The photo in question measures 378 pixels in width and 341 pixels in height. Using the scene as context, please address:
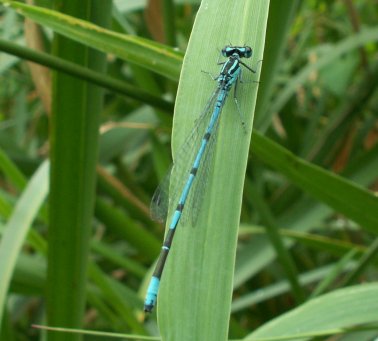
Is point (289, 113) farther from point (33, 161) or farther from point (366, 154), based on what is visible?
point (33, 161)

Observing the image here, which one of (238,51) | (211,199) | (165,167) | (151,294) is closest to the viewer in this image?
(211,199)

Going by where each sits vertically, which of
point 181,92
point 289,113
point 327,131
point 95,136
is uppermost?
point 289,113

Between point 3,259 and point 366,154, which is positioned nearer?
point 3,259

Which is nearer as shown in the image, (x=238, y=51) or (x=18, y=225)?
(x=238, y=51)

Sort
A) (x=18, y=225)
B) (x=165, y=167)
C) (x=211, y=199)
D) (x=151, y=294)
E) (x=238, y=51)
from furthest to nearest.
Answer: (x=165, y=167) → (x=18, y=225) → (x=238, y=51) → (x=151, y=294) → (x=211, y=199)

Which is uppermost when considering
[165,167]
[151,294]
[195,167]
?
[165,167]

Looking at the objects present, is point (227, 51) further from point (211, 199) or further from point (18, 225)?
point (18, 225)

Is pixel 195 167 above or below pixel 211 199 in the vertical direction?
above

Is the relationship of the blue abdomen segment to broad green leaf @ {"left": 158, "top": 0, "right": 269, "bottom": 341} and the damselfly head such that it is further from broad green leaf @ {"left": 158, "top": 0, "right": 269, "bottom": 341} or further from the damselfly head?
the damselfly head

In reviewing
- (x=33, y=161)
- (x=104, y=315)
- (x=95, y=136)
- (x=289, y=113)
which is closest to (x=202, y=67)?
(x=95, y=136)

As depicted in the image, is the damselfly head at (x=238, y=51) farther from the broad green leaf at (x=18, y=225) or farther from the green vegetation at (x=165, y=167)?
the broad green leaf at (x=18, y=225)

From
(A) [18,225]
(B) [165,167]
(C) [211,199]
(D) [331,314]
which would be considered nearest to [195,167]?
(C) [211,199]
